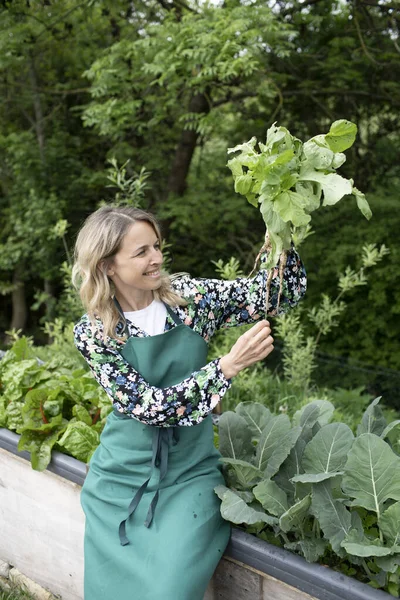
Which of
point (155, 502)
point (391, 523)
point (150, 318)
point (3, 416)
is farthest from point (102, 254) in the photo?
point (3, 416)

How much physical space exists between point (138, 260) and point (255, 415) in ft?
2.63

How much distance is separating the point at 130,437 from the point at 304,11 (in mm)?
6291

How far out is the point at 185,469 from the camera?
6.90 feet

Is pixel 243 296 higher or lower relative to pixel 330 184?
lower

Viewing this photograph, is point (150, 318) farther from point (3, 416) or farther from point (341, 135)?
point (3, 416)

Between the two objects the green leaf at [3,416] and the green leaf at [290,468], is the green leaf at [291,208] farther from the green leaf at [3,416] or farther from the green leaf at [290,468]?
the green leaf at [3,416]

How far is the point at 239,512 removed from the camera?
1.95m

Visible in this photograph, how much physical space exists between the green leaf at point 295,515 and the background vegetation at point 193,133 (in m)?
4.04

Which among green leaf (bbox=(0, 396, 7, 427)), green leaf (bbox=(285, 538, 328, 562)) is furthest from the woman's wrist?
green leaf (bbox=(0, 396, 7, 427))

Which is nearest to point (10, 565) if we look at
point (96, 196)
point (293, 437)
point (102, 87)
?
point (293, 437)

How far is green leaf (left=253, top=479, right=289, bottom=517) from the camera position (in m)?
1.99

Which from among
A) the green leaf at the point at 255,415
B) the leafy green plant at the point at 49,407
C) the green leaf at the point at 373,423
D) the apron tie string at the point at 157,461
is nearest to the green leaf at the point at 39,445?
the leafy green plant at the point at 49,407

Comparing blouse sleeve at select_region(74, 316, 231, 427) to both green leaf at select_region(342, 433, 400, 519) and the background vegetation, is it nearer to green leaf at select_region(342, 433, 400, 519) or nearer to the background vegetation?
green leaf at select_region(342, 433, 400, 519)

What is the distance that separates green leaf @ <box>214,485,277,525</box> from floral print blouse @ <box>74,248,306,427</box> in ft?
0.89
